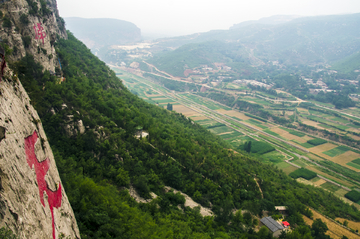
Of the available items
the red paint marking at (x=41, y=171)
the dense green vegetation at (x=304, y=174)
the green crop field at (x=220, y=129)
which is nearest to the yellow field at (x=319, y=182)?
the dense green vegetation at (x=304, y=174)

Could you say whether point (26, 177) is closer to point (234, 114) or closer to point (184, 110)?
point (184, 110)

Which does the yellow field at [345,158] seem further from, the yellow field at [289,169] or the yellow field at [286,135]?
the yellow field at [289,169]

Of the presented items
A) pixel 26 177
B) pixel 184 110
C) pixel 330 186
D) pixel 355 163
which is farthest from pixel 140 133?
pixel 184 110

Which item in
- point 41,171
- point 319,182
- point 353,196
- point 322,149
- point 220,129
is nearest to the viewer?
point 41,171

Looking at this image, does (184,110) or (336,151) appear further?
(184,110)

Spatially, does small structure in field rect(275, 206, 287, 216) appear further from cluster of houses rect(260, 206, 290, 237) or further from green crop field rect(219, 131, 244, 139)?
green crop field rect(219, 131, 244, 139)

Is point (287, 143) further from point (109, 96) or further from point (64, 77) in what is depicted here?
point (64, 77)
